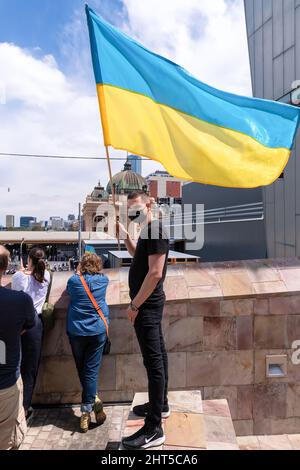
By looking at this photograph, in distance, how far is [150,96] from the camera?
3395 mm

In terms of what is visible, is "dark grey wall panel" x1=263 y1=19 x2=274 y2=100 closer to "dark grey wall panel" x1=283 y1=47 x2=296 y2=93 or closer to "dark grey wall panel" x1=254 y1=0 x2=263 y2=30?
"dark grey wall panel" x1=254 y1=0 x2=263 y2=30

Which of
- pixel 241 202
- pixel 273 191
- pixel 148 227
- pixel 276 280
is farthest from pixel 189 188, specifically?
pixel 148 227

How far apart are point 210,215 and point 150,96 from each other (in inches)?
683

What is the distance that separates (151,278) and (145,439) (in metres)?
1.17

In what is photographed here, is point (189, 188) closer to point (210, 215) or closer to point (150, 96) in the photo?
point (210, 215)

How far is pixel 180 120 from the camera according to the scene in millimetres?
3410

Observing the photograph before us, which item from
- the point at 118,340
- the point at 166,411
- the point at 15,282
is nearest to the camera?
Result: the point at 166,411

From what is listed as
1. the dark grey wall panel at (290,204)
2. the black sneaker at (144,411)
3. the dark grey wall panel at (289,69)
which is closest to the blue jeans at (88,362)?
the black sneaker at (144,411)

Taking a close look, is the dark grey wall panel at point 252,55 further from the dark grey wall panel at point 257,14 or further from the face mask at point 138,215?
the face mask at point 138,215

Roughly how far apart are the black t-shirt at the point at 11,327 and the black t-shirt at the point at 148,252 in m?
0.78

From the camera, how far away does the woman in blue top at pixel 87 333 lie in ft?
10.5

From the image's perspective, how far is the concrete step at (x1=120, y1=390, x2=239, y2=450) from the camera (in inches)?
97.2

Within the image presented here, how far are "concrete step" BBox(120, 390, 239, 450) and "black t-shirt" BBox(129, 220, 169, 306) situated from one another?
3.35 ft
